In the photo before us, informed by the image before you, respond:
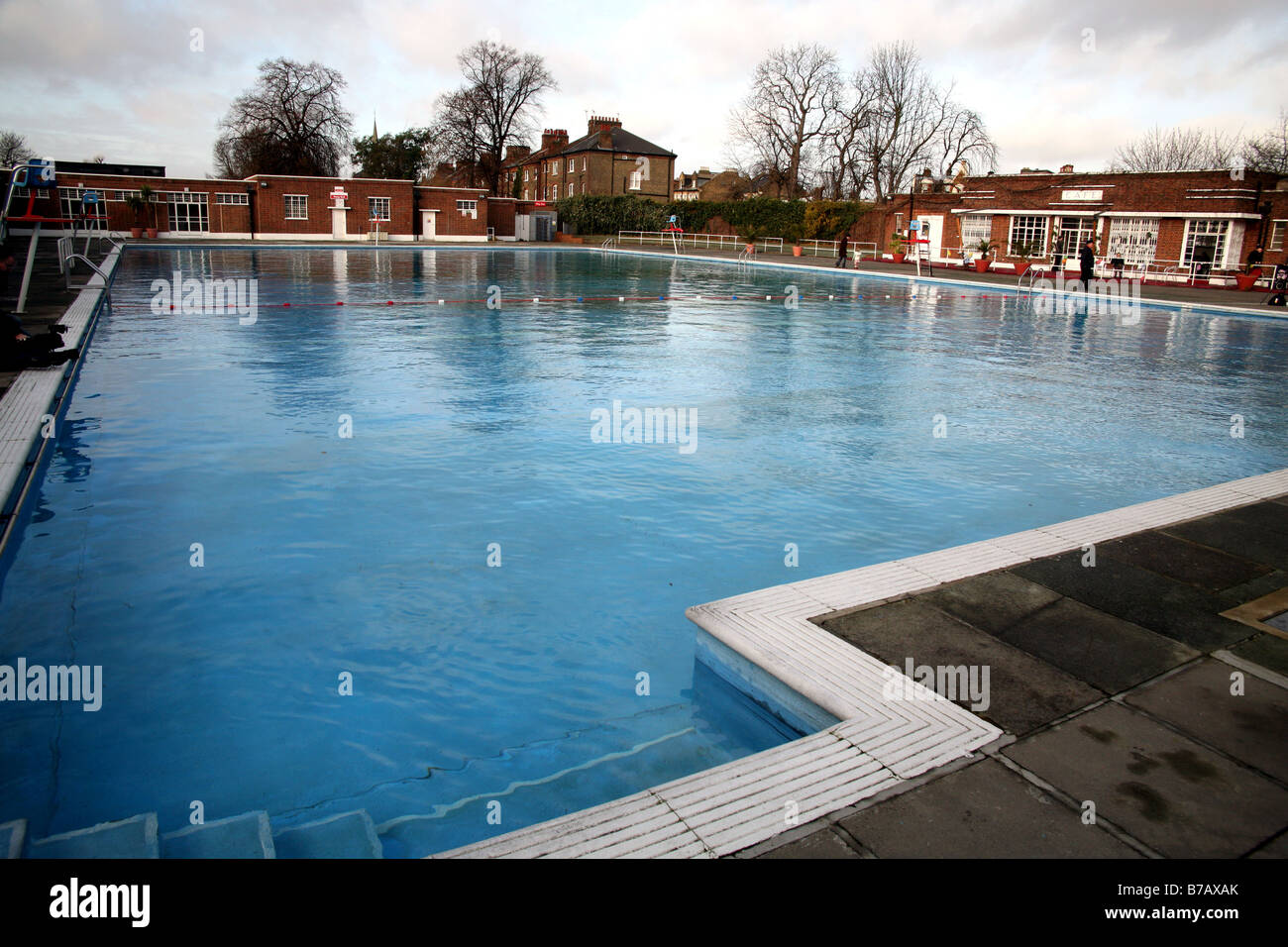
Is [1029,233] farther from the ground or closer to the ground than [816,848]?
farther from the ground

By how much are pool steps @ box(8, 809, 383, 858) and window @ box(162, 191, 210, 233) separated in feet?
170

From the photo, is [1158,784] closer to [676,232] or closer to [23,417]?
[23,417]

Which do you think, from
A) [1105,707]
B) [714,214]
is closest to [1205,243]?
[714,214]

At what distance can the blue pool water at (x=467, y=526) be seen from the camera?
12.2 feet

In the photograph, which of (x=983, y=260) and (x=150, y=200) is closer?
(x=983, y=260)

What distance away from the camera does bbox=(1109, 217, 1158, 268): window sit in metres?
33.0

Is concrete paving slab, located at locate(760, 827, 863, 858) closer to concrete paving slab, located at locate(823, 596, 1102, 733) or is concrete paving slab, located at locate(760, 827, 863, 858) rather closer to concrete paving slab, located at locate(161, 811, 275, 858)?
concrete paving slab, located at locate(823, 596, 1102, 733)

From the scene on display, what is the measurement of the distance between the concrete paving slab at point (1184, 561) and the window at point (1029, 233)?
35578mm

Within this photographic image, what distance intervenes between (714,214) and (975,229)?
66.0 feet

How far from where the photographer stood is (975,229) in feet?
129

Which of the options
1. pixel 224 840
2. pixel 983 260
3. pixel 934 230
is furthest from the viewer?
pixel 934 230

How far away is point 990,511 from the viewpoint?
6781mm

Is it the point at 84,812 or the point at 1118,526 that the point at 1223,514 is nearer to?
the point at 1118,526

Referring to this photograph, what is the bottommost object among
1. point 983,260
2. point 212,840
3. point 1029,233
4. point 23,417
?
point 212,840
